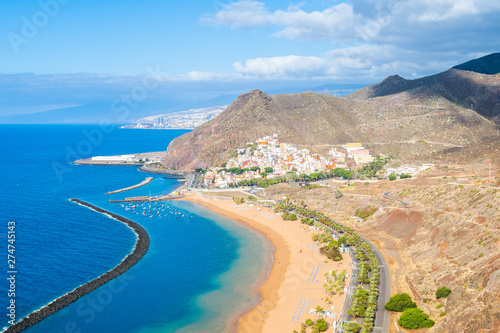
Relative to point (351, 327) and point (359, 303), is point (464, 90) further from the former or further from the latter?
point (351, 327)

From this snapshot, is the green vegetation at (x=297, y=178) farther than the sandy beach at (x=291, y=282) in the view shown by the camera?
Yes

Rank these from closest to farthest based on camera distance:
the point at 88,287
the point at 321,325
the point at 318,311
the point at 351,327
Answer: the point at 351,327
the point at 321,325
the point at 318,311
the point at 88,287

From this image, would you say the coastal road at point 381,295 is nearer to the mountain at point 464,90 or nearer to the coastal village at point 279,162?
the coastal village at point 279,162

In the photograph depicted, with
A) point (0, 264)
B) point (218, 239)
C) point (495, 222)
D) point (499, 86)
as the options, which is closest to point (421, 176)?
point (495, 222)

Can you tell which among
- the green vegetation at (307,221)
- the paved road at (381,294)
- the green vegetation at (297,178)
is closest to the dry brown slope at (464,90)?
the green vegetation at (297,178)

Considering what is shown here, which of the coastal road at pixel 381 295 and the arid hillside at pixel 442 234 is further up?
the arid hillside at pixel 442 234

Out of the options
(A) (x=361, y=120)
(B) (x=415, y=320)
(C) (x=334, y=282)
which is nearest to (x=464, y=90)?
(A) (x=361, y=120)

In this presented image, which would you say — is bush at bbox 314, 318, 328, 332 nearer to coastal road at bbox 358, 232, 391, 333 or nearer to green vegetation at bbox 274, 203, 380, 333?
green vegetation at bbox 274, 203, 380, 333
